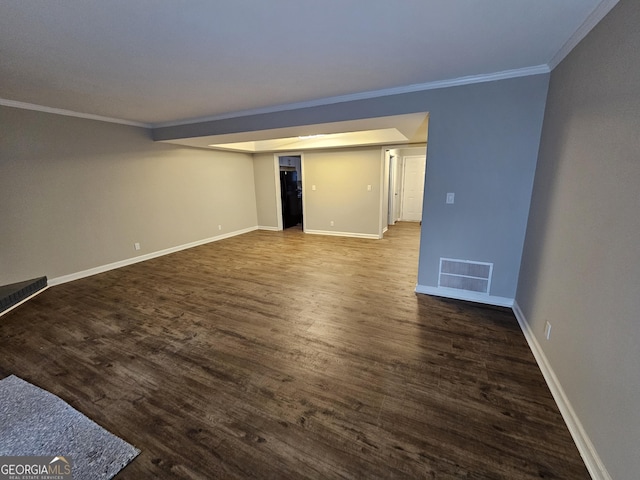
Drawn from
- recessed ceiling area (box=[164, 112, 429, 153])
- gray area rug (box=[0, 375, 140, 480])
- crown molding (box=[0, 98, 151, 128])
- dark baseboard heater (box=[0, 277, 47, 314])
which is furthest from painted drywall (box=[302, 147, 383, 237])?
gray area rug (box=[0, 375, 140, 480])

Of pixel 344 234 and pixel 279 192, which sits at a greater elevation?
pixel 279 192

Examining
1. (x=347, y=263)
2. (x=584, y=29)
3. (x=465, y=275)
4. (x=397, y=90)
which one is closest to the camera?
(x=584, y=29)

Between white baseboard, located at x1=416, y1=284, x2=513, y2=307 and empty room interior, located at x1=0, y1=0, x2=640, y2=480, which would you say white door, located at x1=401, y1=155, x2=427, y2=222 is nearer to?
empty room interior, located at x1=0, y1=0, x2=640, y2=480

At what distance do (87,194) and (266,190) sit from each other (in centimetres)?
400

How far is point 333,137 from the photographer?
5875 mm

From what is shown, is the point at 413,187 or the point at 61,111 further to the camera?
the point at 413,187

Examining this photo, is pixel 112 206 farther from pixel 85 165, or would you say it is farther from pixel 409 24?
pixel 409 24

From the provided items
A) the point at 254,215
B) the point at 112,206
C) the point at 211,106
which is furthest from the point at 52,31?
the point at 254,215

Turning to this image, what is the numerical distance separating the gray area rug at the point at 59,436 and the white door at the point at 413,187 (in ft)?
27.7

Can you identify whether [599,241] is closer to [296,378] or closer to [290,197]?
[296,378]

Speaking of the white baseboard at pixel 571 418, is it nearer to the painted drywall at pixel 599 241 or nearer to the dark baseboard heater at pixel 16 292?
the painted drywall at pixel 599 241

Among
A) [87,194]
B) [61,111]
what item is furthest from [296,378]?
[61,111]

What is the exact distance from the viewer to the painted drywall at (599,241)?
3.84 ft

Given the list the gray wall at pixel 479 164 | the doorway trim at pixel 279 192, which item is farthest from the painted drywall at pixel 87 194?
the gray wall at pixel 479 164
